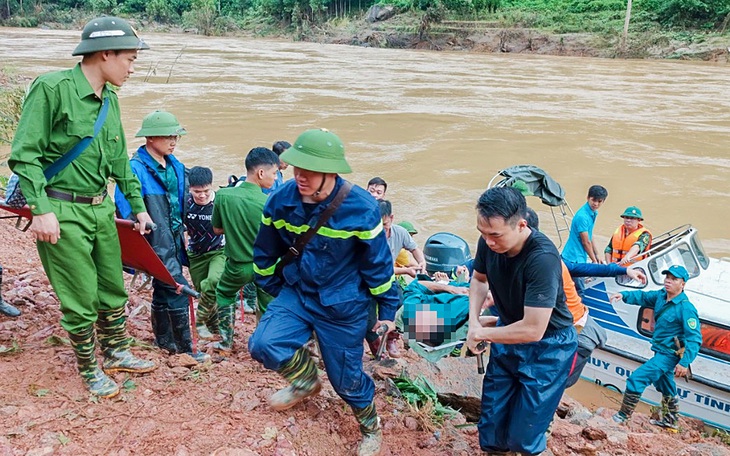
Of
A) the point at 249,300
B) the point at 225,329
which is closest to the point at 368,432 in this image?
the point at 225,329

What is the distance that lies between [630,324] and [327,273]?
165 inches

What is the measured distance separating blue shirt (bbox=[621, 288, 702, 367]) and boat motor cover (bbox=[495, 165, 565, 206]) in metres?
2.13

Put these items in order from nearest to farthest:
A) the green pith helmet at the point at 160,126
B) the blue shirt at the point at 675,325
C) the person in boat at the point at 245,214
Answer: the green pith helmet at the point at 160,126, the person in boat at the point at 245,214, the blue shirt at the point at 675,325

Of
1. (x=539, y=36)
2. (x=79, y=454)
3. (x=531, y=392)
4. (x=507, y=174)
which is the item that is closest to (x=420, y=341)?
(x=531, y=392)

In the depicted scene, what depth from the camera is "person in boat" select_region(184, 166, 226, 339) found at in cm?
480

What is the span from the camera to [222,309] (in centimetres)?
487

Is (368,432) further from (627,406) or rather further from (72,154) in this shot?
(627,406)

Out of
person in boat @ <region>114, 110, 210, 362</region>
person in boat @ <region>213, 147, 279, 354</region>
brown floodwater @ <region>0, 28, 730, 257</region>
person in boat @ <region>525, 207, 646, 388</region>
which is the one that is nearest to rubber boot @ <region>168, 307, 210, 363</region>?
person in boat @ <region>114, 110, 210, 362</region>

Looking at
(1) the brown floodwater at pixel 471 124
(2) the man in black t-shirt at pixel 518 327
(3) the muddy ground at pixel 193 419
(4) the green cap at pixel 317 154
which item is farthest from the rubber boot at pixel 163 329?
(1) the brown floodwater at pixel 471 124

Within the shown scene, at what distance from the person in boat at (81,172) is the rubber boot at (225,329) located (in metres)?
1.39

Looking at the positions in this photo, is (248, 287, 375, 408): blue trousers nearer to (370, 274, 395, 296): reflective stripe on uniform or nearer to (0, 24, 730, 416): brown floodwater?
(370, 274, 395, 296): reflective stripe on uniform

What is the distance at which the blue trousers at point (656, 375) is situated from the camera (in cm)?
552

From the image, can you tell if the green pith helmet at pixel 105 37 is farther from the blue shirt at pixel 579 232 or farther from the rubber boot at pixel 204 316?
the blue shirt at pixel 579 232

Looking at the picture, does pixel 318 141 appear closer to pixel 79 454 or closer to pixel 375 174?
pixel 79 454
